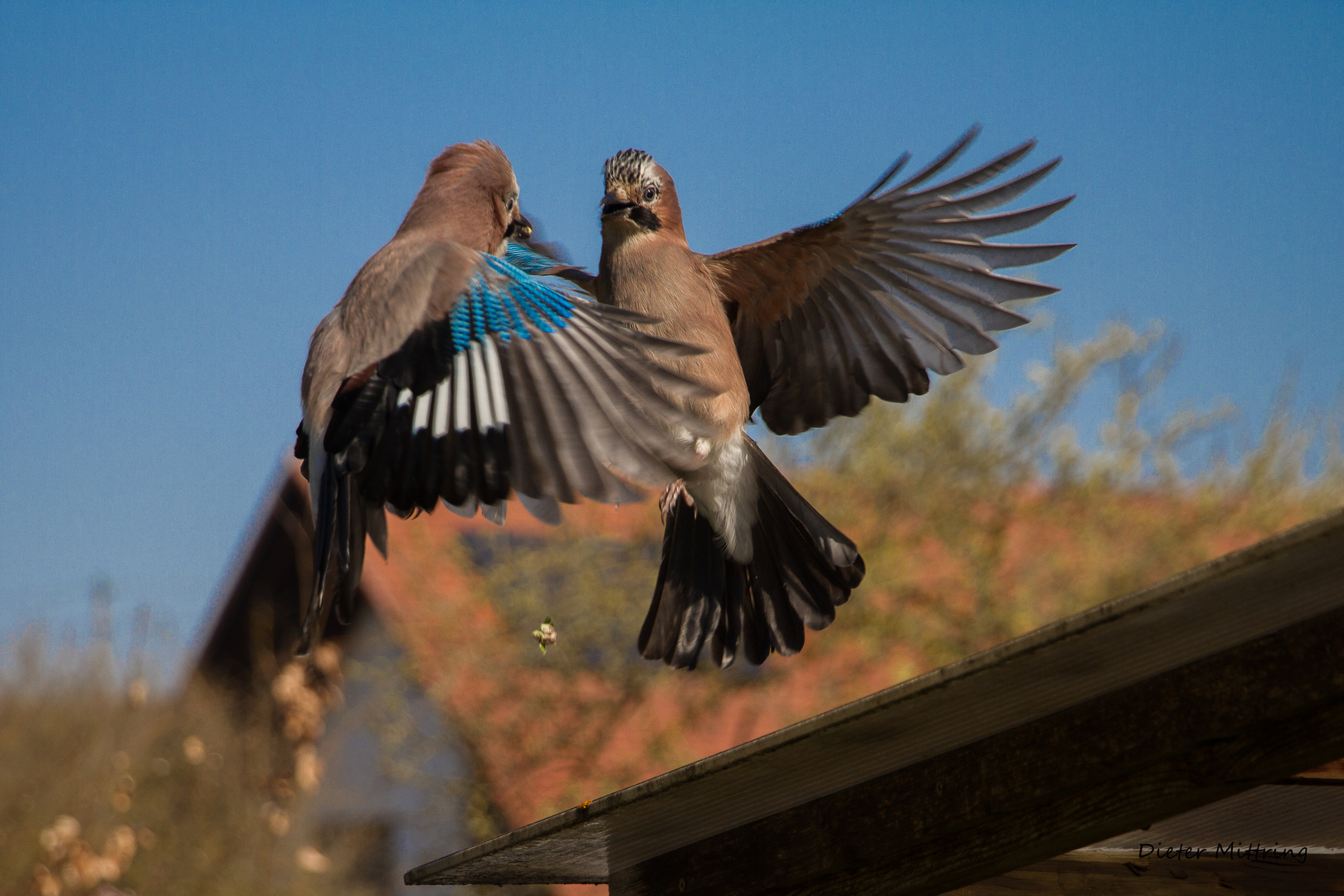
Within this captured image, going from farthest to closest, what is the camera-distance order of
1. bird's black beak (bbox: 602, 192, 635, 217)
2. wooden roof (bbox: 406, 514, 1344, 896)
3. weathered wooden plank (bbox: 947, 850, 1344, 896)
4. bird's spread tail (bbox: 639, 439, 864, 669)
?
1. bird's black beak (bbox: 602, 192, 635, 217)
2. bird's spread tail (bbox: 639, 439, 864, 669)
3. weathered wooden plank (bbox: 947, 850, 1344, 896)
4. wooden roof (bbox: 406, 514, 1344, 896)

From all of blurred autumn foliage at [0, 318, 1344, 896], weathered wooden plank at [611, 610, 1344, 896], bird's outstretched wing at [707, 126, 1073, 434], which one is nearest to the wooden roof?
weathered wooden plank at [611, 610, 1344, 896]

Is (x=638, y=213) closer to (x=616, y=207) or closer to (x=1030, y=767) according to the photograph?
(x=616, y=207)

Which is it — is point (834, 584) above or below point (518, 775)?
below

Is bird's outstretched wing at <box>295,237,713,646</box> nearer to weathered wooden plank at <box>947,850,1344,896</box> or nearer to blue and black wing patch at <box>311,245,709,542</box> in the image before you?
blue and black wing patch at <box>311,245,709,542</box>

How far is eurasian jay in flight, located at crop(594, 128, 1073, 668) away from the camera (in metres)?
3.09

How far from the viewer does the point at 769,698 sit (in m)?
9.23

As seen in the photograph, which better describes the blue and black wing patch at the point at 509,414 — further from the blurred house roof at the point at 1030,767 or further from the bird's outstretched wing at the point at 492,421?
the blurred house roof at the point at 1030,767

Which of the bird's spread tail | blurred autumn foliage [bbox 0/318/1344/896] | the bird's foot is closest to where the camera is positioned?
the bird's spread tail

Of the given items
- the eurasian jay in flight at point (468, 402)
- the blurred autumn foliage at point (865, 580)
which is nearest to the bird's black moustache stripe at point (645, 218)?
the eurasian jay in flight at point (468, 402)

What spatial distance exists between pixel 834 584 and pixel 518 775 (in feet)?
20.7

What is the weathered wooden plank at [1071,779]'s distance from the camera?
64.1 inches

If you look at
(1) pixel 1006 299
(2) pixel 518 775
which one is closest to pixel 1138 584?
(2) pixel 518 775

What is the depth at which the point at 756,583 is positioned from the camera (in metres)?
3.16

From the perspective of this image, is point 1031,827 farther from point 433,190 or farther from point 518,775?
point 518,775
